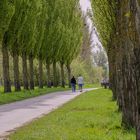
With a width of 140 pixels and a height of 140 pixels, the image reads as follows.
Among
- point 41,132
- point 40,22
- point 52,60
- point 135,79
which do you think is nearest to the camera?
point 135,79

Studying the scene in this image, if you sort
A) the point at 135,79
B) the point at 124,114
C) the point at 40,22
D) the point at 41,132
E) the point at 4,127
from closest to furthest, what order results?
the point at 135,79 → the point at 41,132 → the point at 124,114 → the point at 4,127 → the point at 40,22

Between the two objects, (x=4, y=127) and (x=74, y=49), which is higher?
(x=74, y=49)

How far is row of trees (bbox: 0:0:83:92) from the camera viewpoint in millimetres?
42844

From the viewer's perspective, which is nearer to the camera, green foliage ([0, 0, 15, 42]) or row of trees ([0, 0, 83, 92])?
green foliage ([0, 0, 15, 42])

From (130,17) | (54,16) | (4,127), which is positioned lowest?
(4,127)

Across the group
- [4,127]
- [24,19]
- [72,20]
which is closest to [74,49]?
[72,20]

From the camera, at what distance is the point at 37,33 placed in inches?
2104

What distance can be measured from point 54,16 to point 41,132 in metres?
50.1

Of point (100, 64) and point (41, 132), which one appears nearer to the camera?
point (41, 132)

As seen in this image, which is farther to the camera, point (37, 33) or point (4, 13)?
point (37, 33)

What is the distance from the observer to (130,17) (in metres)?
7.39

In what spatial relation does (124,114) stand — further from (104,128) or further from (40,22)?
(40,22)

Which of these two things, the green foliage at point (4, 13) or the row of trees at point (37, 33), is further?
the row of trees at point (37, 33)

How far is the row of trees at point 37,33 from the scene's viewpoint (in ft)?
141
